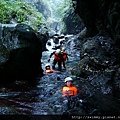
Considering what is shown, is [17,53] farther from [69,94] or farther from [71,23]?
[71,23]

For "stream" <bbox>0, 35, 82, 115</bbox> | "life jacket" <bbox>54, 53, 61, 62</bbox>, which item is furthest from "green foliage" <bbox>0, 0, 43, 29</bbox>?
"stream" <bbox>0, 35, 82, 115</bbox>

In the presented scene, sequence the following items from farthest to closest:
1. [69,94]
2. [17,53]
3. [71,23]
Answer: [71,23]
[17,53]
[69,94]

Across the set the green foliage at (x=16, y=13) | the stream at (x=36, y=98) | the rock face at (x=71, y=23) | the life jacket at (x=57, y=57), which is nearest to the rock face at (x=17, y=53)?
the stream at (x=36, y=98)

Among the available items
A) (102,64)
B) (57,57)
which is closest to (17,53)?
(57,57)

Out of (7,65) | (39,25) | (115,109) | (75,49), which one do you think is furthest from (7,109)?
(39,25)

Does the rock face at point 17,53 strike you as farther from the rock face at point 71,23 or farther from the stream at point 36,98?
the rock face at point 71,23

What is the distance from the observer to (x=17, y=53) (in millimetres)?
14688

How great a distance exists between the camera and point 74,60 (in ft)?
78.1

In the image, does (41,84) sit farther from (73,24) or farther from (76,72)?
(73,24)

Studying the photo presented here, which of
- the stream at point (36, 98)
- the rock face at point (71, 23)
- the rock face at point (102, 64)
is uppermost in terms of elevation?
the rock face at point (71, 23)

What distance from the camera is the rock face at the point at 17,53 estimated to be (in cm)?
1430

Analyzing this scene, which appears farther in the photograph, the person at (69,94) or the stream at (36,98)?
the person at (69,94)

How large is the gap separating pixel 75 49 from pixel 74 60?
486 cm

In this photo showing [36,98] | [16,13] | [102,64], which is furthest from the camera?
[16,13]
